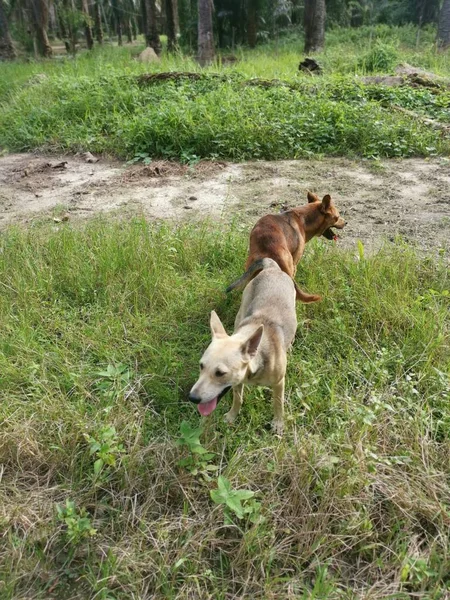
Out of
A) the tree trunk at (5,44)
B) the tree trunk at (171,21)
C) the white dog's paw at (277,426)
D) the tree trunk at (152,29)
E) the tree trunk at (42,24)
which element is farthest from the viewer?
the tree trunk at (42,24)

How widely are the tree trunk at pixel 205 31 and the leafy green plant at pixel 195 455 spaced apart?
1229 centimetres

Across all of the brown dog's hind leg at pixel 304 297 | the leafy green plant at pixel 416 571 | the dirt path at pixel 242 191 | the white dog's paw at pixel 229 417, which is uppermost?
the brown dog's hind leg at pixel 304 297

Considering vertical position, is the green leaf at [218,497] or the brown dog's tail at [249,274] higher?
the brown dog's tail at [249,274]

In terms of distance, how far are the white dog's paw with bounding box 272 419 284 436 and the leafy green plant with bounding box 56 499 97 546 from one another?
3.89ft

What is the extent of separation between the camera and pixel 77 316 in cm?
387

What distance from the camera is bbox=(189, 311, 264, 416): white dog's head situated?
7.98 feet

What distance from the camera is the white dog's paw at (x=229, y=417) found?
2971mm

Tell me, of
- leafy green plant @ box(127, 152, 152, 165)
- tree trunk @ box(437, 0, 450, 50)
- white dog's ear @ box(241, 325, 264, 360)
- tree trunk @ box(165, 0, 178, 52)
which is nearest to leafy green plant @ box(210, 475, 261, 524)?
white dog's ear @ box(241, 325, 264, 360)

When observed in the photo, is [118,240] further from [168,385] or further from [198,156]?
[198,156]

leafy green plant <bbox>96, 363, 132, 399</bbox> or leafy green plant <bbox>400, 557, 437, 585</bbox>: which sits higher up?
leafy green plant <bbox>96, 363, 132, 399</bbox>

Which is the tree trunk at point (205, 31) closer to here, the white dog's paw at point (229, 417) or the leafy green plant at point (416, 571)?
the white dog's paw at point (229, 417)

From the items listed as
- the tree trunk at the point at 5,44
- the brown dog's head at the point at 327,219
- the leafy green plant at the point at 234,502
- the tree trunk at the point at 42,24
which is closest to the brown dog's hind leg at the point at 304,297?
the brown dog's head at the point at 327,219

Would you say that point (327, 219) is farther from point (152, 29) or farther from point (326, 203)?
point (152, 29)

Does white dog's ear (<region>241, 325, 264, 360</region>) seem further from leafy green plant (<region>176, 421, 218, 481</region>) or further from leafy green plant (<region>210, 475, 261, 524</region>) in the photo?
leafy green plant (<region>210, 475, 261, 524</region>)
